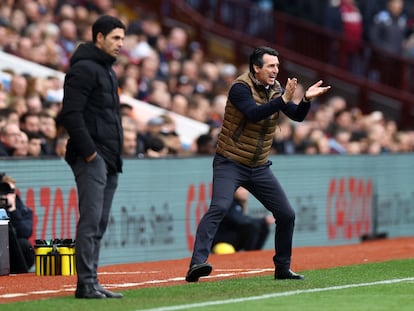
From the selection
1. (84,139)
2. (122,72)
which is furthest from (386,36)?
(84,139)

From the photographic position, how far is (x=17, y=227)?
14.5 metres

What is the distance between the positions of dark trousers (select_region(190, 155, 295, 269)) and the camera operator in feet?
9.66

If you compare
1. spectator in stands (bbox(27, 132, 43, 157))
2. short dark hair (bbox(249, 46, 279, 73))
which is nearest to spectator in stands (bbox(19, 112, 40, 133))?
Result: spectator in stands (bbox(27, 132, 43, 157))

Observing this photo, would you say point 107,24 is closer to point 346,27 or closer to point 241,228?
point 241,228

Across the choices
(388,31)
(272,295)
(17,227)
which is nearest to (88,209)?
(272,295)

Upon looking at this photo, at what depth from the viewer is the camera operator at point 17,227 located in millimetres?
14250

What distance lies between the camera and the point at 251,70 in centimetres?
1222

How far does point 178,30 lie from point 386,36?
555cm

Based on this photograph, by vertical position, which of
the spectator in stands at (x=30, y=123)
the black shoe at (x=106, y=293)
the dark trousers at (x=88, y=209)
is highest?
the spectator in stands at (x=30, y=123)

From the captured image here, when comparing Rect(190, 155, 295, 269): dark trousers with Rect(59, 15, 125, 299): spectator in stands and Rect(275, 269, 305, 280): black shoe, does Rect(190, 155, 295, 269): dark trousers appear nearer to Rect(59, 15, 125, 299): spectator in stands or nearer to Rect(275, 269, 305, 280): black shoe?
Rect(275, 269, 305, 280): black shoe

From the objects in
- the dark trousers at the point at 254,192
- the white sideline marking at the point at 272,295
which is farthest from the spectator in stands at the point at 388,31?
the dark trousers at the point at 254,192

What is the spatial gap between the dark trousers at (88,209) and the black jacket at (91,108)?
0.39ft

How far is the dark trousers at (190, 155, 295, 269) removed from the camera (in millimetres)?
12055

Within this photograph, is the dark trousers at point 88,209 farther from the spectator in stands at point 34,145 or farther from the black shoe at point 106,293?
the spectator in stands at point 34,145
